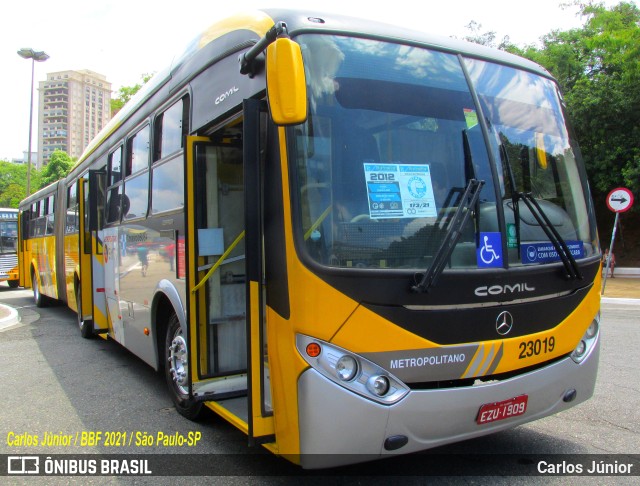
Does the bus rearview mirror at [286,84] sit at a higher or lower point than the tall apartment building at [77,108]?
lower

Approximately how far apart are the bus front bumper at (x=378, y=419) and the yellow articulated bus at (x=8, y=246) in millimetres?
19615

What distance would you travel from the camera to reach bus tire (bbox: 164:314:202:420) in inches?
186

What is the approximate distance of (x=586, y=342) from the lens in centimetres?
377

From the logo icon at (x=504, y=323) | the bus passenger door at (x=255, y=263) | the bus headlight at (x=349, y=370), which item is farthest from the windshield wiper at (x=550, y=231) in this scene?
the bus passenger door at (x=255, y=263)

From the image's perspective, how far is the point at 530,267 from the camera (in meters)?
3.38

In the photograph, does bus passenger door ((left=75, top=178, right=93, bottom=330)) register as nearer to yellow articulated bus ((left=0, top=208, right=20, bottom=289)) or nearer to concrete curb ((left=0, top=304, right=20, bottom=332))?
concrete curb ((left=0, top=304, right=20, bottom=332))

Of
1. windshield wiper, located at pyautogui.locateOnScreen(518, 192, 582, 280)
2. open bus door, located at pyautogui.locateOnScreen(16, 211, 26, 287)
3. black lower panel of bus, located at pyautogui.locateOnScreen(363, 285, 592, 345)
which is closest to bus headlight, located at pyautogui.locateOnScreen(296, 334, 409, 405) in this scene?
black lower panel of bus, located at pyautogui.locateOnScreen(363, 285, 592, 345)

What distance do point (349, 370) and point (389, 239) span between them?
745mm

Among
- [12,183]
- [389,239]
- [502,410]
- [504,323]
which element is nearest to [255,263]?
[389,239]

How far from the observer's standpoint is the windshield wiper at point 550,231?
343 cm

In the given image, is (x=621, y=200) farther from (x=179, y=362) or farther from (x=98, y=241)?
(x=179, y=362)

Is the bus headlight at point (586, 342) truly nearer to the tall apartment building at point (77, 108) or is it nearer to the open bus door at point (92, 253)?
the open bus door at point (92, 253)

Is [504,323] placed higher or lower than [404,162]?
lower

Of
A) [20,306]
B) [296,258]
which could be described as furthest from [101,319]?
[20,306]
